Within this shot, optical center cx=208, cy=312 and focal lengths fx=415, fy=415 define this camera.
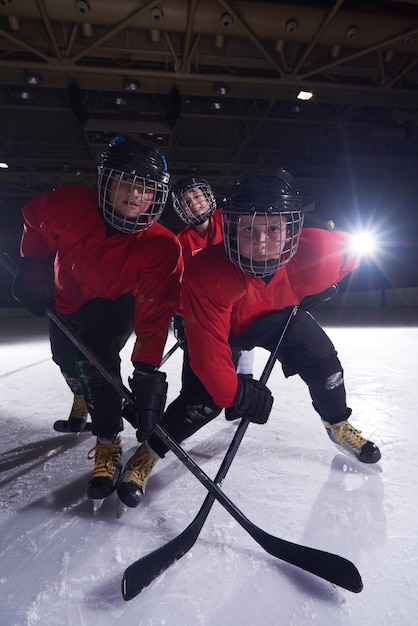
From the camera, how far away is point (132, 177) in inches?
51.4

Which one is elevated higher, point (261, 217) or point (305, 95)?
point (305, 95)

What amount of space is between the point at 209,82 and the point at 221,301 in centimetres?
507

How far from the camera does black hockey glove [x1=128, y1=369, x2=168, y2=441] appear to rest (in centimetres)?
127

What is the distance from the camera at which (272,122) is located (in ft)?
23.5

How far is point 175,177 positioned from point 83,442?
7346 millimetres

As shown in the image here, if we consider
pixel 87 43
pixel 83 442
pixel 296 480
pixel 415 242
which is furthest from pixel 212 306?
pixel 415 242

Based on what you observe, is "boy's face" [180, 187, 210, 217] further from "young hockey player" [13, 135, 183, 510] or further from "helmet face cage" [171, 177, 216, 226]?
"young hockey player" [13, 135, 183, 510]

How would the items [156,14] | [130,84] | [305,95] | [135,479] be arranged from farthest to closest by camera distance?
[305,95]
[130,84]
[156,14]
[135,479]

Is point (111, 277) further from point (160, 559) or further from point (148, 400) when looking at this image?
point (160, 559)

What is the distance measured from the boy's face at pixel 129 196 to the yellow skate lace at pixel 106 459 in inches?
32.5

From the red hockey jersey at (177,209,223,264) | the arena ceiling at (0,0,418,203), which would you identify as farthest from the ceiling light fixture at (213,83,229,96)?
the red hockey jersey at (177,209,223,264)

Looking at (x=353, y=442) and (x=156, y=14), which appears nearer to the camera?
(x=353, y=442)

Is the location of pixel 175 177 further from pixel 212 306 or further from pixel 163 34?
pixel 212 306

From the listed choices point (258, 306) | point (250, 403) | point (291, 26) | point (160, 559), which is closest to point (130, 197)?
point (258, 306)
